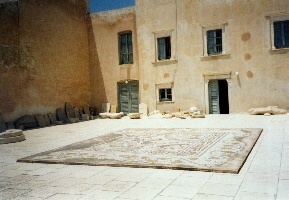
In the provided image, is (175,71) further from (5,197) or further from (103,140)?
(5,197)

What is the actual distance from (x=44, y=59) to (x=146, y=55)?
620 cm

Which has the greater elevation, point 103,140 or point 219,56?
point 219,56

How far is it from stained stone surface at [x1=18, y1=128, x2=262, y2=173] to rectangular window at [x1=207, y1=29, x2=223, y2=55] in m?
8.78

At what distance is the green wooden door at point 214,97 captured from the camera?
16.6 meters

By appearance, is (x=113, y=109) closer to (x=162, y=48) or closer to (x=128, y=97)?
(x=128, y=97)

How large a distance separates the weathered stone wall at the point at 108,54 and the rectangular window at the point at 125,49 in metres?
0.33

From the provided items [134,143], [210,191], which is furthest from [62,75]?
[210,191]

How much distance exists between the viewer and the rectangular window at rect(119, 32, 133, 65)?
63.0 feet

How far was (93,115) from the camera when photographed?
64.6 feet

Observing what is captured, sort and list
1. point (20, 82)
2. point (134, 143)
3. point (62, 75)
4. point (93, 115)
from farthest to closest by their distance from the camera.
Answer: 1. point (93, 115)
2. point (62, 75)
3. point (20, 82)
4. point (134, 143)

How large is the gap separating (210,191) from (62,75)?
1490 centimetres

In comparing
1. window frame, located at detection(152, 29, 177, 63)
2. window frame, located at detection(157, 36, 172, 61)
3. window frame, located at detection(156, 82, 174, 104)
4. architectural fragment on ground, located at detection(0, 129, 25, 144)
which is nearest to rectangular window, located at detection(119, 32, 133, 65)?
window frame, located at detection(152, 29, 177, 63)

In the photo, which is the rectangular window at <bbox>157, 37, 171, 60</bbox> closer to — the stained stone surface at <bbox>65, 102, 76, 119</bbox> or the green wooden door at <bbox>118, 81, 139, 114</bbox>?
the green wooden door at <bbox>118, 81, 139, 114</bbox>

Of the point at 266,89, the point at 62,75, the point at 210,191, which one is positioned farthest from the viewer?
the point at 62,75
